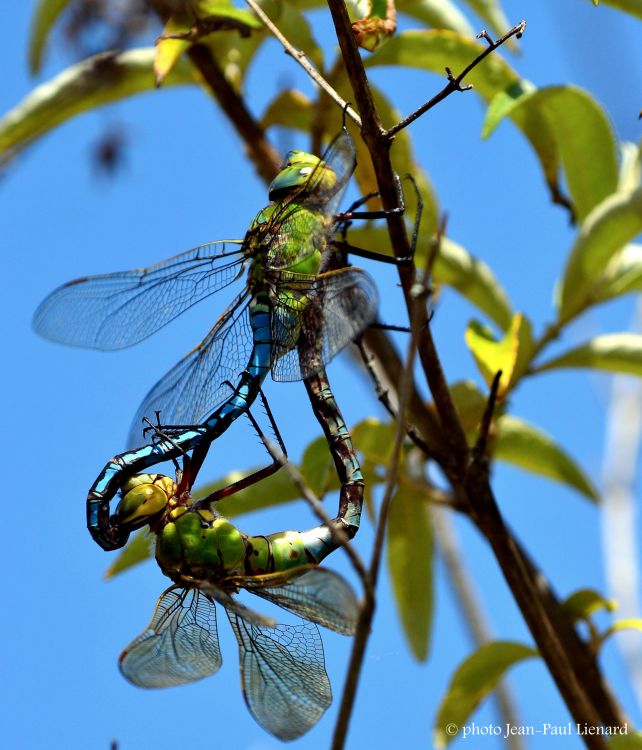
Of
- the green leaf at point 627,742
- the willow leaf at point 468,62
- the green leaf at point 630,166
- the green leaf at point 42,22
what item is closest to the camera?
the green leaf at point 627,742

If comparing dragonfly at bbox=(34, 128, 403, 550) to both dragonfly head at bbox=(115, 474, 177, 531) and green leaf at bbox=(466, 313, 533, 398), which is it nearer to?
dragonfly head at bbox=(115, 474, 177, 531)

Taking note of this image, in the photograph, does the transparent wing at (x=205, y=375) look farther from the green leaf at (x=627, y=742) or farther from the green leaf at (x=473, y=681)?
the green leaf at (x=627, y=742)

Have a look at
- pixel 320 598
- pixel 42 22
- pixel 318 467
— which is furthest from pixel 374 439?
pixel 42 22

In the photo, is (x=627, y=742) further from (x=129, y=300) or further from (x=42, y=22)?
(x=42, y=22)

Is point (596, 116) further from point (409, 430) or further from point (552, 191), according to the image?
point (409, 430)

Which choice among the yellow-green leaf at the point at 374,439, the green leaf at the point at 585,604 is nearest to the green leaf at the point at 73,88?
the yellow-green leaf at the point at 374,439

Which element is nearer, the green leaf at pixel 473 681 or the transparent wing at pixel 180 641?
the transparent wing at pixel 180 641

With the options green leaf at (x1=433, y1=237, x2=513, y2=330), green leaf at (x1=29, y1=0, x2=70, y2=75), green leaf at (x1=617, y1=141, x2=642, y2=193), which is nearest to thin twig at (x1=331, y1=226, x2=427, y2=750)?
green leaf at (x1=433, y1=237, x2=513, y2=330)
